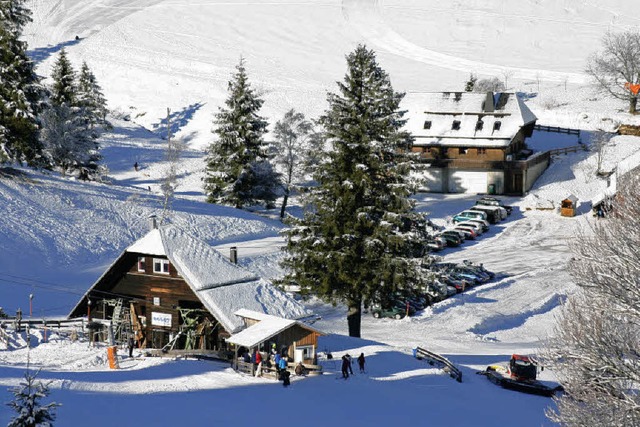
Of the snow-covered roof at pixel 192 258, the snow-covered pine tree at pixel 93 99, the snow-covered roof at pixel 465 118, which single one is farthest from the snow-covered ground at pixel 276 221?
the snow-covered roof at pixel 465 118

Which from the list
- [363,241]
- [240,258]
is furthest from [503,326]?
[240,258]

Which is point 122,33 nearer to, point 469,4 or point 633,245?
point 469,4

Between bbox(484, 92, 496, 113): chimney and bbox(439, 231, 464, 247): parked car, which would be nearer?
bbox(439, 231, 464, 247): parked car

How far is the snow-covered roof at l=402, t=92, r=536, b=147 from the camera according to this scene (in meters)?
76.6

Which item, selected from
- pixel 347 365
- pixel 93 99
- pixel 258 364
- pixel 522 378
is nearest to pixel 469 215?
pixel 522 378

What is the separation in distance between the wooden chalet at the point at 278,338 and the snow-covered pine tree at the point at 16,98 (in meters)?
27.3

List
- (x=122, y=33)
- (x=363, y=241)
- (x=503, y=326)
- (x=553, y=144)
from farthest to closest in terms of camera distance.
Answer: (x=122, y=33) → (x=553, y=144) → (x=503, y=326) → (x=363, y=241)

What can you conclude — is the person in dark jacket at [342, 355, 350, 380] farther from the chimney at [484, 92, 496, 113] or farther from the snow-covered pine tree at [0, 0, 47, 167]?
the chimney at [484, 92, 496, 113]

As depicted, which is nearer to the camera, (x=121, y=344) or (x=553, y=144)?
(x=121, y=344)

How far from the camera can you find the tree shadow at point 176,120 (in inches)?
4063

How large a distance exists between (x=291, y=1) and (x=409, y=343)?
115019 millimetres

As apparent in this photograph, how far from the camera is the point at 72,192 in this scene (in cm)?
5975

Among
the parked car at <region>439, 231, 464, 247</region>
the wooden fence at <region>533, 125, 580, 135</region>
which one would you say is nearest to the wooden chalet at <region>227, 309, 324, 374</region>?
the parked car at <region>439, 231, 464, 247</region>

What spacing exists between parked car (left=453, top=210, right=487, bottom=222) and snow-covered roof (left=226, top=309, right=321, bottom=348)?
119ft
